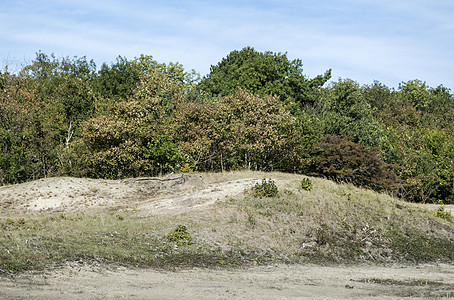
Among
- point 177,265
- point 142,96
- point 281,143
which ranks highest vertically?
point 142,96

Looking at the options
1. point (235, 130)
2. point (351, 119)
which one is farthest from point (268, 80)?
point (235, 130)

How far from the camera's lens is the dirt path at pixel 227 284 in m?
11.3

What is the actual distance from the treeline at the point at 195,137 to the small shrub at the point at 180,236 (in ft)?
52.1

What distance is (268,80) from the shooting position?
55500 millimetres

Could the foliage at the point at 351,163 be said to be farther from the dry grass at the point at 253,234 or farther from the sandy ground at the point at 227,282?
the sandy ground at the point at 227,282

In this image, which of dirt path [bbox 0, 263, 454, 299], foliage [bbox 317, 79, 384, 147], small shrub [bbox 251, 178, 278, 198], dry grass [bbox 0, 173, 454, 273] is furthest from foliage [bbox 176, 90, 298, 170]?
dirt path [bbox 0, 263, 454, 299]

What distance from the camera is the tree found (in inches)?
2132

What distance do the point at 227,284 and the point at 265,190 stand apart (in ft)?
38.1

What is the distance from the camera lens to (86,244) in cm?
1588

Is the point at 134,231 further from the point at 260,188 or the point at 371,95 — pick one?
the point at 371,95

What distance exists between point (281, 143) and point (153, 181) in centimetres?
1162

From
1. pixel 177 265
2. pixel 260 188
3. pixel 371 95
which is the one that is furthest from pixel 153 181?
pixel 371 95

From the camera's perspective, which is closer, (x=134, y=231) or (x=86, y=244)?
(x=86, y=244)

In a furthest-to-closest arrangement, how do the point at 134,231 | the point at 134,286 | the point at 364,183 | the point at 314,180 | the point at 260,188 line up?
the point at 364,183 → the point at 314,180 → the point at 260,188 → the point at 134,231 → the point at 134,286
